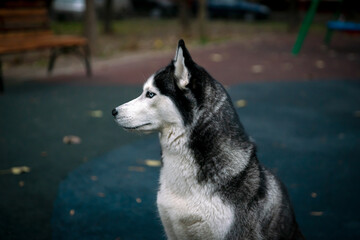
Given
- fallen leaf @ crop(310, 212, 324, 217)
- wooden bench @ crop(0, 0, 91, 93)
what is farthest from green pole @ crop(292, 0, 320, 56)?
fallen leaf @ crop(310, 212, 324, 217)

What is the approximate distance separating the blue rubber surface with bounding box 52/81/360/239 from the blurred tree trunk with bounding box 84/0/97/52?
22.6 feet

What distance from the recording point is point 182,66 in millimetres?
2660

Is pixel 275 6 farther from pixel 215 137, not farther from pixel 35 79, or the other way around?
pixel 215 137

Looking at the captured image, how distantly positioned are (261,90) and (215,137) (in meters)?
6.57

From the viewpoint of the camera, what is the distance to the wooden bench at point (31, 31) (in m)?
9.25

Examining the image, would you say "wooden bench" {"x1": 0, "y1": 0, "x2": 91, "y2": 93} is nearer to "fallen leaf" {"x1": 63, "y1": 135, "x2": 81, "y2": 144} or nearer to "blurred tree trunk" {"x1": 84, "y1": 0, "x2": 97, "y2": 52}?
"blurred tree trunk" {"x1": 84, "y1": 0, "x2": 97, "y2": 52}

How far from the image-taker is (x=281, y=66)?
11391mm

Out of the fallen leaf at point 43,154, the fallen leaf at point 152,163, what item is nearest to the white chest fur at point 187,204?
the fallen leaf at point 152,163

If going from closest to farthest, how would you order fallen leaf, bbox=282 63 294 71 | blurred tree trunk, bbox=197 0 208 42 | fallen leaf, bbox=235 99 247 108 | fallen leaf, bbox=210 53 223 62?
1. fallen leaf, bbox=235 99 247 108
2. fallen leaf, bbox=282 63 294 71
3. fallen leaf, bbox=210 53 223 62
4. blurred tree trunk, bbox=197 0 208 42

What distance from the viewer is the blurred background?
4086 mm

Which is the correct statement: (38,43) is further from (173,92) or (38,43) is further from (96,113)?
(173,92)

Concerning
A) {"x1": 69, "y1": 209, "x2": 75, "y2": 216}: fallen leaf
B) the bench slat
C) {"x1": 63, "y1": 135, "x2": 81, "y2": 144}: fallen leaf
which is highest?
the bench slat

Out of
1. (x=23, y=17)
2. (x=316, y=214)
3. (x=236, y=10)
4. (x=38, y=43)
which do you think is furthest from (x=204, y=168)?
(x=236, y=10)

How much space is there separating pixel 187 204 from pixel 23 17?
361 inches
